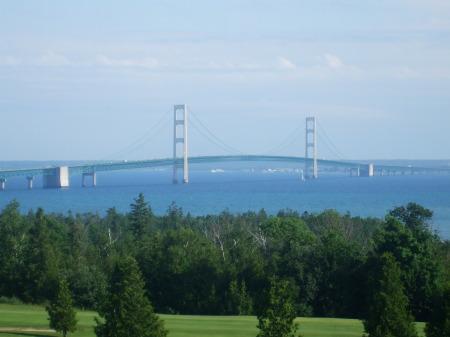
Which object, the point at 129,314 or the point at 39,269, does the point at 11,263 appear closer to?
the point at 39,269

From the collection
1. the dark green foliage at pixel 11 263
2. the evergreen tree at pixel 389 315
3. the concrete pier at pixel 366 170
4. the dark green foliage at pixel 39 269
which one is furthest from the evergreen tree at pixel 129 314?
the concrete pier at pixel 366 170

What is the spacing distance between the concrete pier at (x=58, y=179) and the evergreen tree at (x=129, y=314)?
7085cm

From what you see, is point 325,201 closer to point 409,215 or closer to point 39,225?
point 409,215

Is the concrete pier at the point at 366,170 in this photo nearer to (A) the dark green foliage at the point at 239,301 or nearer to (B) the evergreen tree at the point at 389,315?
(A) the dark green foliage at the point at 239,301

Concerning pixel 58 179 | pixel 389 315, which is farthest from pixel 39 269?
pixel 58 179

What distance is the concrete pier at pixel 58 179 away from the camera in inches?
3167

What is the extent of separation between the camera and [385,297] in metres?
10.3

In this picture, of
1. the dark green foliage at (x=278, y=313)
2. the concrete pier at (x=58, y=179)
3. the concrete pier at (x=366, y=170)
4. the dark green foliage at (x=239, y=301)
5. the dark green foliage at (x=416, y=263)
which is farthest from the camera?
the concrete pier at (x=366, y=170)

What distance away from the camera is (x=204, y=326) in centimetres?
1455

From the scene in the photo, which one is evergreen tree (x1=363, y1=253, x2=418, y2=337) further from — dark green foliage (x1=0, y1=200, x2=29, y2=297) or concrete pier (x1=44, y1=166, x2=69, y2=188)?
concrete pier (x1=44, y1=166, x2=69, y2=188)

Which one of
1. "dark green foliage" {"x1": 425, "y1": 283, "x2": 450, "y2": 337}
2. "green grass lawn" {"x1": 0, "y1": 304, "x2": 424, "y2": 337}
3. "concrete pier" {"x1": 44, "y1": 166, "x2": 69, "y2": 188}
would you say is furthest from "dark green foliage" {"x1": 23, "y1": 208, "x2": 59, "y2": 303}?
"concrete pier" {"x1": 44, "y1": 166, "x2": 69, "y2": 188}

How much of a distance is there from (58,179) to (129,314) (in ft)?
240

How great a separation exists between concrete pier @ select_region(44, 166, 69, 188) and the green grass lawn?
64.9 m

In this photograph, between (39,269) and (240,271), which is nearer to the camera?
(240,271)
